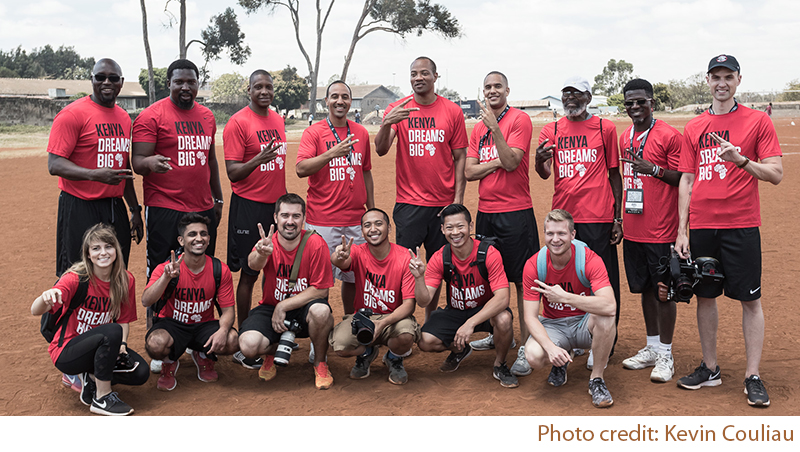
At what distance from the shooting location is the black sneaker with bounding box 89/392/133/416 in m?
4.59

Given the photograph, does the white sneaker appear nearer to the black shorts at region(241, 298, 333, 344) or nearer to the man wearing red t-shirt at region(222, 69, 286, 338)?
the black shorts at region(241, 298, 333, 344)

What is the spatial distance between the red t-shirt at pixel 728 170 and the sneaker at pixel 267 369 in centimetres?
362

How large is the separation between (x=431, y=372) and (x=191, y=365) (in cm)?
217

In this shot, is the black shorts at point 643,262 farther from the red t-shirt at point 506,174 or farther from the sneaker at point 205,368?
the sneaker at point 205,368

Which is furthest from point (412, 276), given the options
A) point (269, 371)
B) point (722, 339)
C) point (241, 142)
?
point (722, 339)

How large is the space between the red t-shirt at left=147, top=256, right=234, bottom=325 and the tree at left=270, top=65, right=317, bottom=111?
45913 mm

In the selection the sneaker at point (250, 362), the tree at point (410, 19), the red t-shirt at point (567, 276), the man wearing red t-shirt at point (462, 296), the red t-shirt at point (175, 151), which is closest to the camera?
the red t-shirt at point (567, 276)

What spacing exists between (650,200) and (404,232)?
2.21m

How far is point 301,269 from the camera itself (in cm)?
541

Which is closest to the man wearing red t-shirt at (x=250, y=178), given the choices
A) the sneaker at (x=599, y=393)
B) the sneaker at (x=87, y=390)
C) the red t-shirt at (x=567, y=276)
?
the sneaker at (x=87, y=390)

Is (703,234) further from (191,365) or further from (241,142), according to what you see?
(191,365)

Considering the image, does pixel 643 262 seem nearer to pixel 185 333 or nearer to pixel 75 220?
pixel 185 333

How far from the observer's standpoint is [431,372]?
5.47 m

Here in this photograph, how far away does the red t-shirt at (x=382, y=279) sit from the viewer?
5418 millimetres
